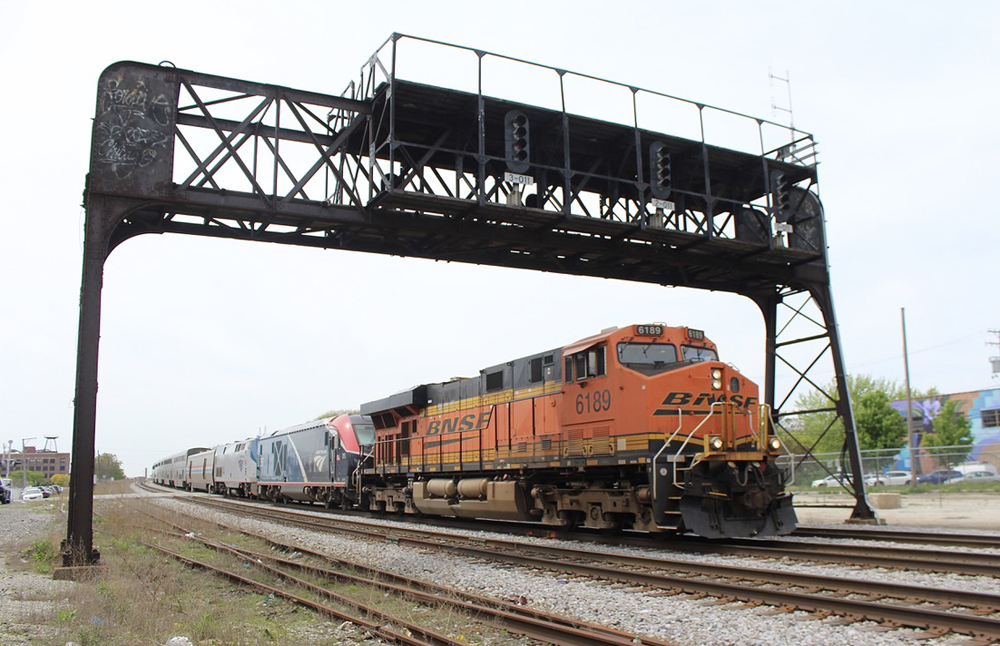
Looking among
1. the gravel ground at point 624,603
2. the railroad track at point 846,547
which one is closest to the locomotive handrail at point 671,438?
the gravel ground at point 624,603

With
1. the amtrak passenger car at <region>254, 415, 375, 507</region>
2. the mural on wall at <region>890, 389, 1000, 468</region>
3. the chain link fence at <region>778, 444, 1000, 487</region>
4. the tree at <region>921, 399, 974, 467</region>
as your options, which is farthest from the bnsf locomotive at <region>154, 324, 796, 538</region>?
the mural on wall at <region>890, 389, 1000, 468</region>

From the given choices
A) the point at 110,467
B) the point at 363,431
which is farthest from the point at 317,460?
the point at 110,467

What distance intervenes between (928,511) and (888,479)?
1098 cm

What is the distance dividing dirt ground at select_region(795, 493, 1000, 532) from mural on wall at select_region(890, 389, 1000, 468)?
3802 cm

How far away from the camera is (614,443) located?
1297 centimetres

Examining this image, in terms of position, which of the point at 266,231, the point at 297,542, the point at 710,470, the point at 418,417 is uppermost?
the point at 266,231

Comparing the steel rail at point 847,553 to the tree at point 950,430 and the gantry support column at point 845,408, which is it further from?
the tree at point 950,430

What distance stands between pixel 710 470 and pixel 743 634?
18.7 ft

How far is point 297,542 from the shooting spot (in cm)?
1542

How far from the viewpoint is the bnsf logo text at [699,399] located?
12.6m

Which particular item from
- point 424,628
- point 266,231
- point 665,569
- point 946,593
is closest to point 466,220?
point 266,231

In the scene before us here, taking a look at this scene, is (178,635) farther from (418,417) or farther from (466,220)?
(418,417)

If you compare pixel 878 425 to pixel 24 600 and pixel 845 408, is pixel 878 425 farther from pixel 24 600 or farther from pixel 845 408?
pixel 24 600

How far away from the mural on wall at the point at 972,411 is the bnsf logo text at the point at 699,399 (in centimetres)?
5333
